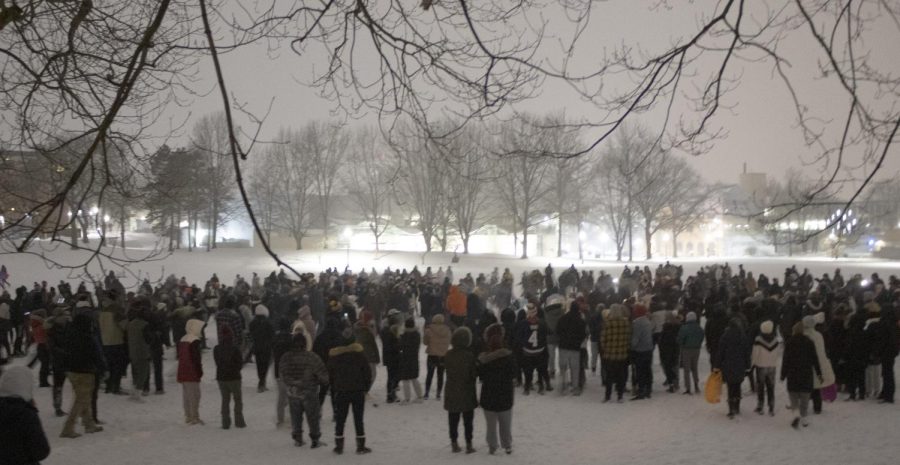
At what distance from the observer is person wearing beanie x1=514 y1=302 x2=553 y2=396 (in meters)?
11.6

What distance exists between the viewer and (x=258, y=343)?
11.9 meters

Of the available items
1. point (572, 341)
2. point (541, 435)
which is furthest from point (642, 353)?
point (541, 435)

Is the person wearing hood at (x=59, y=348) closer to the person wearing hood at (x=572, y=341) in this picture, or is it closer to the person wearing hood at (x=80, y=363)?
the person wearing hood at (x=80, y=363)

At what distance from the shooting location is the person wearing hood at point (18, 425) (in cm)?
488

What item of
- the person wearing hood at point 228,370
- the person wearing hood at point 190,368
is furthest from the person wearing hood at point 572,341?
the person wearing hood at point 190,368

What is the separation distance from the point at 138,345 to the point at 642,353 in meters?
7.64

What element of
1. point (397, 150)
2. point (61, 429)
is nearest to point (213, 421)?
point (61, 429)

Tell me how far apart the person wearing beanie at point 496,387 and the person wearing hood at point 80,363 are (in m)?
4.65

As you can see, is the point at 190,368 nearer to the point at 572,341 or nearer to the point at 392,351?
the point at 392,351

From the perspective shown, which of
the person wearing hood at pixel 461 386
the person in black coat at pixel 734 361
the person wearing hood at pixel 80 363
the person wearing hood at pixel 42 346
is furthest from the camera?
the person wearing hood at pixel 42 346

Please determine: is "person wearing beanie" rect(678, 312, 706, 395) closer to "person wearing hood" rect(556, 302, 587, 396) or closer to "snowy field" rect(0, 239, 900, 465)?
"snowy field" rect(0, 239, 900, 465)

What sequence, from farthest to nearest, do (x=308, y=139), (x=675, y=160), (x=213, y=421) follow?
1. (x=675, y=160)
2. (x=308, y=139)
3. (x=213, y=421)

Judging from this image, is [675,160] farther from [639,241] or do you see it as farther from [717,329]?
[717,329]

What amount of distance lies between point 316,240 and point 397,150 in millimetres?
53786
